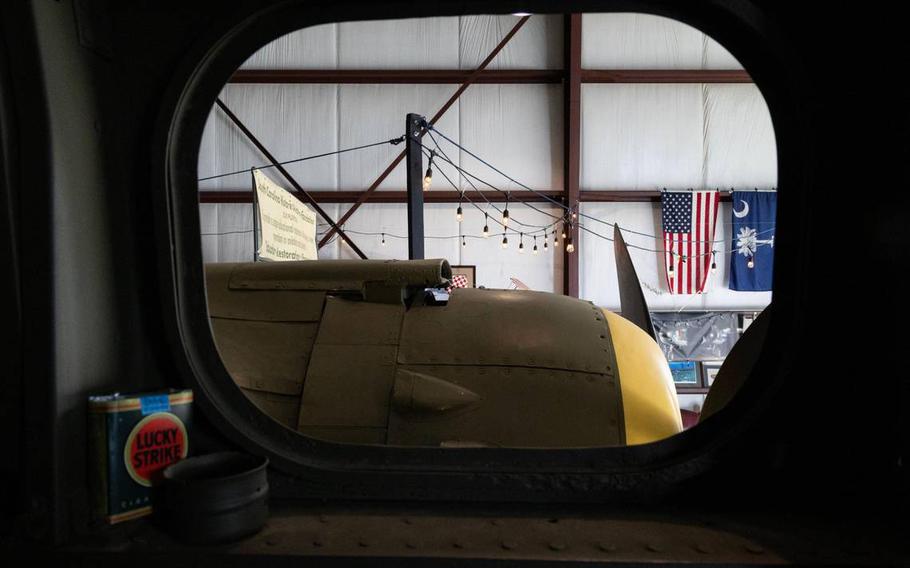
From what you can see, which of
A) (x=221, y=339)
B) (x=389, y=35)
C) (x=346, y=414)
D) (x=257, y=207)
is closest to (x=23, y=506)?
(x=346, y=414)

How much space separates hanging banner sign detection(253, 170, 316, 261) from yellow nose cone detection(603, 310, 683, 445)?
275cm

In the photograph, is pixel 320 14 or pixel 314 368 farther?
pixel 314 368

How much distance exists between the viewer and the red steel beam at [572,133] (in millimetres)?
9883

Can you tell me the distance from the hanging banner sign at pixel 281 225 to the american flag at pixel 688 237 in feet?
23.4

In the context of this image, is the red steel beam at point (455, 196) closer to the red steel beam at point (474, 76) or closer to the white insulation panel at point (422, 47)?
the red steel beam at point (474, 76)

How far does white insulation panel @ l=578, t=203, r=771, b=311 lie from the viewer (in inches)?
404

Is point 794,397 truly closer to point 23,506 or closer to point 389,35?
point 23,506

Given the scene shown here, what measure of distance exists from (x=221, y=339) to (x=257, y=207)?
235 centimetres

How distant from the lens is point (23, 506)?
101cm

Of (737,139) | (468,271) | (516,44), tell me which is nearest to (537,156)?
(516,44)

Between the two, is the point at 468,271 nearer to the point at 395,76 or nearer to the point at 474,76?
the point at 474,76

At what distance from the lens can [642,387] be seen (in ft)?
7.06

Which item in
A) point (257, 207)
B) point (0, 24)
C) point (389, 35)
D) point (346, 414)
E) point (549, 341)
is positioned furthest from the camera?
point (389, 35)

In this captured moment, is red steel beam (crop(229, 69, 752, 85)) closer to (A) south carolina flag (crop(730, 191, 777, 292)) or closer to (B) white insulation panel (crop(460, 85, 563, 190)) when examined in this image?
(B) white insulation panel (crop(460, 85, 563, 190))
